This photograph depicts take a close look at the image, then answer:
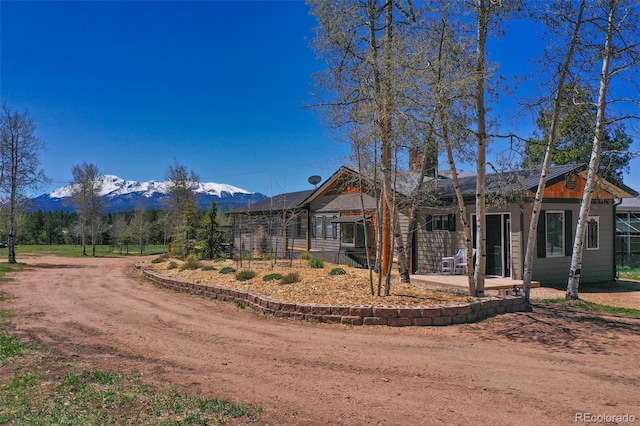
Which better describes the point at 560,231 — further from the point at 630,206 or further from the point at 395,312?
the point at 630,206

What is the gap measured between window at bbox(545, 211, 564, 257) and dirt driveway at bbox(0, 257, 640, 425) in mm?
4565

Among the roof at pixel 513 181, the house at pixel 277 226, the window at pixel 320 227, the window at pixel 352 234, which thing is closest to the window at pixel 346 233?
the window at pixel 352 234

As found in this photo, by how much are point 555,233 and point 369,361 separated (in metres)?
10.1

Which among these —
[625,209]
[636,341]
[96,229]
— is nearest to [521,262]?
[636,341]

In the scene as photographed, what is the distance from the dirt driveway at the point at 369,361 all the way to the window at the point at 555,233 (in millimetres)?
4565

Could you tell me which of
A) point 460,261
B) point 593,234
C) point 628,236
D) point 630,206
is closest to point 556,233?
point 593,234

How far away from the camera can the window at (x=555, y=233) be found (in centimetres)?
1319

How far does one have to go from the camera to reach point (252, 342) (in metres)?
6.69

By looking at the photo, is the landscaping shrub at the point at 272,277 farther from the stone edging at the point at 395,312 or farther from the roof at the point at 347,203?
the roof at the point at 347,203

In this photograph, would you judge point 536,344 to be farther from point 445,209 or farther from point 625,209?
point 625,209

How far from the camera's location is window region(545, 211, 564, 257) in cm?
1319

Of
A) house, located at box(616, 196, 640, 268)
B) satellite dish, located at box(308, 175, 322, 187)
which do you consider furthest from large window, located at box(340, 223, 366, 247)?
house, located at box(616, 196, 640, 268)

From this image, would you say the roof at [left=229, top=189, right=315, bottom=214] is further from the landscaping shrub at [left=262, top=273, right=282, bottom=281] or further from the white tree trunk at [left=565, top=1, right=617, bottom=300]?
the white tree trunk at [left=565, top=1, right=617, bottom=300]

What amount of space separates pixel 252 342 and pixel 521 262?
8.78 m
